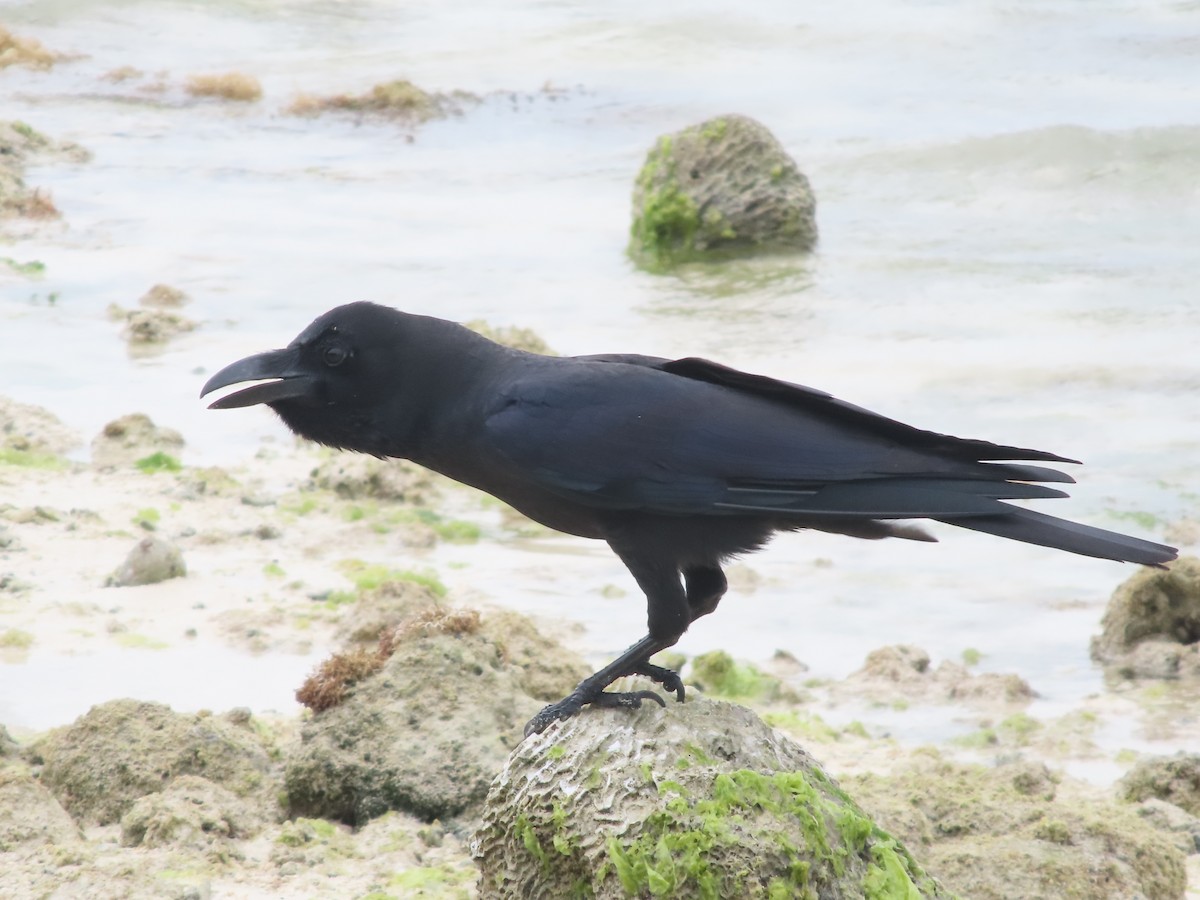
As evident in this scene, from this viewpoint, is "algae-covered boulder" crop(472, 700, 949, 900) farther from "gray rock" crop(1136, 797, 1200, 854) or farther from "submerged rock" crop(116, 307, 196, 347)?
"submerged rock" crop(116, 307, 196, 347)

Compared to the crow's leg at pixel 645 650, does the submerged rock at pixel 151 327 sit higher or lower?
lower

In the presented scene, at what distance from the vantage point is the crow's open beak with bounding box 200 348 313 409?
4016mm

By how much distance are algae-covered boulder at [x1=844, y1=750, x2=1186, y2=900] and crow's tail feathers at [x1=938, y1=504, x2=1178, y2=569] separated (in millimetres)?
1155

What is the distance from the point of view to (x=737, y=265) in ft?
50.7

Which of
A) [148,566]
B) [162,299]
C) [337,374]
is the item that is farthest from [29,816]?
[162,299]

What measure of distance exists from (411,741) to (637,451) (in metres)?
1.45

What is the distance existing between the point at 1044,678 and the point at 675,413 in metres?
3.40

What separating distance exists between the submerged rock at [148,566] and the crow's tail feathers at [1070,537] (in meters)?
4.20

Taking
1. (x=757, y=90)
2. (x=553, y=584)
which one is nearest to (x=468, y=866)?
(x=553, y=584)

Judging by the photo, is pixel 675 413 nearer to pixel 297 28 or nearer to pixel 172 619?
pixel 172 619

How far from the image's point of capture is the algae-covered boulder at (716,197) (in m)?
15.2

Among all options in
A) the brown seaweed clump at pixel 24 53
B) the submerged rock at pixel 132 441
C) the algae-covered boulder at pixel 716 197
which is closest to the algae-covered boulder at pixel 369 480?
the submerged rock at pixel 132 441

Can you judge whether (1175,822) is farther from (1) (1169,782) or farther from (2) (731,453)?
(2) (731,453)

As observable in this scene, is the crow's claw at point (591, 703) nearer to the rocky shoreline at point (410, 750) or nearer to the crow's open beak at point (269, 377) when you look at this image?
the rocky shoreline at point (410, 750)
